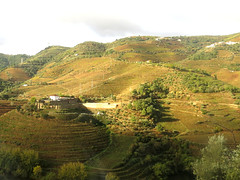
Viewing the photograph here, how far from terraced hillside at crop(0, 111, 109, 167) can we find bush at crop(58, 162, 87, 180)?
371cm

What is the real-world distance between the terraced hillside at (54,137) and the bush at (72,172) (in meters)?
3.71

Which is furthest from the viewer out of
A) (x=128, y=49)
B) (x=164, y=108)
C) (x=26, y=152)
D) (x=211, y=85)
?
(x=128, y=49)

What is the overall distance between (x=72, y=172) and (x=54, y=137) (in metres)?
9.89

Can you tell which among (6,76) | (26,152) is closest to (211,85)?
(26,152)

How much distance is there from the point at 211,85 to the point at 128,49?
83.3 m

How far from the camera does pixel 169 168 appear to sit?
31266 mm

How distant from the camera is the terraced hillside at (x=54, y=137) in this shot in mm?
31350

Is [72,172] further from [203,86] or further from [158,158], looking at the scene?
[203,86]

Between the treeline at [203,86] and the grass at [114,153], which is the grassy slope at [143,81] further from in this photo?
the grass at [114,153]

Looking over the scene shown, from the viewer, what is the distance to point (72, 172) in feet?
85.0

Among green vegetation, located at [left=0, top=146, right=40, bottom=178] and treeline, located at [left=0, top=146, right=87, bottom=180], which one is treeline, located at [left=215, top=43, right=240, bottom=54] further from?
green vegetation, located at [left=0, top=146, right=40, bottom=178]

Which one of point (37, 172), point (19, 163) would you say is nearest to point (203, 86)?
point (37, 172)

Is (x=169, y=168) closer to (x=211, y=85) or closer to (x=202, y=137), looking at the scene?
(x=202, y=137)

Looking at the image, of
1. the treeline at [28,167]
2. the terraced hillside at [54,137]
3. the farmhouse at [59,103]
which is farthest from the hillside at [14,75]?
the treeline at [28,167]
